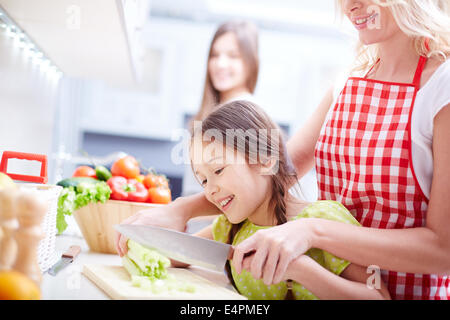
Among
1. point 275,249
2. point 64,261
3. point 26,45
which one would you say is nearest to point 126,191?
point 64,261

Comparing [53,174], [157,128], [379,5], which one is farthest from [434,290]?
Answer: [157,128]

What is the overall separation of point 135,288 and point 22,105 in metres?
0.82

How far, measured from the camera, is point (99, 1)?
0.96 metres

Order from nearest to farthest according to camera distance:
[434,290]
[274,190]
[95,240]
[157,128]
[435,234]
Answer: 1. [435,234]
2. [434,290]
3. [274,190]
4. [95,240]
5. [157,128]

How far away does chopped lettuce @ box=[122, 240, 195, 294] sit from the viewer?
29.5 inches

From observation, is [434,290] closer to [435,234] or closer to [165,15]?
[435,234]

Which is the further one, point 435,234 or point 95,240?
point 95,240

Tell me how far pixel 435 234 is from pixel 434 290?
0.53ft

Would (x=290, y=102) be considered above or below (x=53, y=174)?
above

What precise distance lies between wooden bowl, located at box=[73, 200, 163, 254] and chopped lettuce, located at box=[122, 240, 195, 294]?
304mm

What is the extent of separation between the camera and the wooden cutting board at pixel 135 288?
2.30ft

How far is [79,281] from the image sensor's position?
2.70ft

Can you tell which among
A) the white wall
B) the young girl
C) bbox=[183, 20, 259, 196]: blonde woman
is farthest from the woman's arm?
bbox=[183, 20, 259, 196]: blonde woman

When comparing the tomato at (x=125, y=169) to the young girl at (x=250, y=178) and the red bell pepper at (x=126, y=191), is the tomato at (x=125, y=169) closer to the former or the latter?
the red bell pepper at (x=126, y=191)
